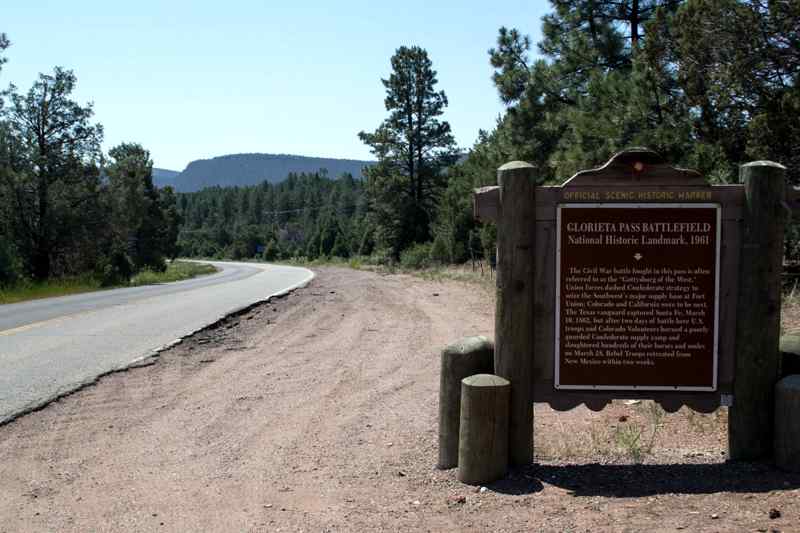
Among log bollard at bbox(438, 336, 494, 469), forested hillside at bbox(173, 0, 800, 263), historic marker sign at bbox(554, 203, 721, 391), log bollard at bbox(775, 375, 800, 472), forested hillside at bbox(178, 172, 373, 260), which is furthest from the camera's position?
forested hillside at bbox(178, 172, 373, 260)

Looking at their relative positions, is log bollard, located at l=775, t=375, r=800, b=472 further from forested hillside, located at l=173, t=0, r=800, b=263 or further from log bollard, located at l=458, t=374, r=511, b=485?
forested hillside, located at l=173, t=0, r=800, b=263

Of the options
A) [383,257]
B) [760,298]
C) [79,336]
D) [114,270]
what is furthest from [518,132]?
[383,257]

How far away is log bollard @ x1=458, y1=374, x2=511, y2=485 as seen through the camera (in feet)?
16.1

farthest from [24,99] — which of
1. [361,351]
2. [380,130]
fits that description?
[361,351]

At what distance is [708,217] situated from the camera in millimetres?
4980

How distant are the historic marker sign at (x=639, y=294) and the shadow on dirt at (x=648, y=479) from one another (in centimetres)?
56

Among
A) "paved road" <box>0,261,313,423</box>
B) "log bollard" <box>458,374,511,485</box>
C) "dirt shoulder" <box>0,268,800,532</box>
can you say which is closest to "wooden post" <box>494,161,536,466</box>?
"log bollard" <box>458,374,511,485</box>

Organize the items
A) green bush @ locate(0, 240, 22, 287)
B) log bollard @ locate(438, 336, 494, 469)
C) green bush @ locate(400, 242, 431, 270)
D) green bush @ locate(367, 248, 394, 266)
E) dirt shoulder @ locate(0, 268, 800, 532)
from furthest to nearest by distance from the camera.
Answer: green bush @ locate(367, 248, 394, 266)
green bush @ locate(400, 242, 431, 270)
green bush @ locate(0, 240, 22, 287)
log bollard @ locate(438, 336, 494, 469)
dirt shoulder @ locate(0, 268, 800, 532)

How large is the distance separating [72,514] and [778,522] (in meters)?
4.07

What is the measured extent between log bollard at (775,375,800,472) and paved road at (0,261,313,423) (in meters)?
6.38

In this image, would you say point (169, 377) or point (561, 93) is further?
point (561, 93)

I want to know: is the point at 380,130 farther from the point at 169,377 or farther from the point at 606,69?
the point at 169,377

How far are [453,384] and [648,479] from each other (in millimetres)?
1406

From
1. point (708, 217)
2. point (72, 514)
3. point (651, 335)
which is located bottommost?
point (72, 514)
